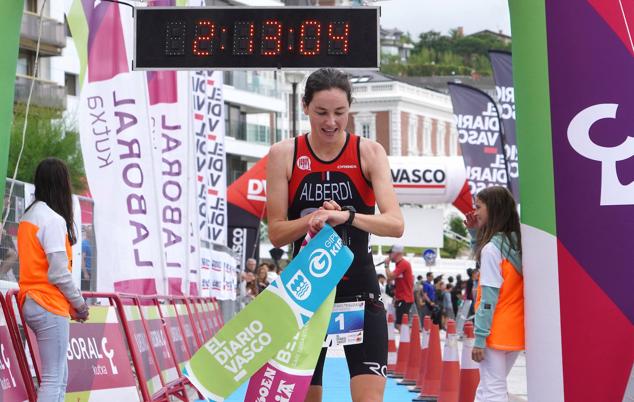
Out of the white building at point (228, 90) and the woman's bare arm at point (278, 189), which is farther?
the white building at point (228, 90)

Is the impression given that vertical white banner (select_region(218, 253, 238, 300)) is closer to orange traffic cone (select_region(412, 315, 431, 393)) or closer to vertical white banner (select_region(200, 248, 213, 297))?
vertical white banner (select_region(200, 248, 213, 297))

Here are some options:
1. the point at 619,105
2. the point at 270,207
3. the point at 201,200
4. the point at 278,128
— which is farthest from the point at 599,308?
the point at 278,128

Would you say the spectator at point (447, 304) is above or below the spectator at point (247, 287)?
below

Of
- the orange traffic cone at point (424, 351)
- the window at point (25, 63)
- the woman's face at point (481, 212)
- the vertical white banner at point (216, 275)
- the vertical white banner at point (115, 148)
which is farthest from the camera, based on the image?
the window at point (25, 63)

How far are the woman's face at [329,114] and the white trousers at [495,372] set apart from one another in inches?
115

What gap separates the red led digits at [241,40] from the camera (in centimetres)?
1068

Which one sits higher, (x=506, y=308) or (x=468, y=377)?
(x=506, y=308)

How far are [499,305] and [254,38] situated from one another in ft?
11.9

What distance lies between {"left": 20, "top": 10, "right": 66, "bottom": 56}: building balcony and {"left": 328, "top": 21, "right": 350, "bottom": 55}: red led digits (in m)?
47.8

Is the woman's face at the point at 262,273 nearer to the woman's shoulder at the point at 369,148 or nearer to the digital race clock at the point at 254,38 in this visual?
the digital race clock at the point at 254,38

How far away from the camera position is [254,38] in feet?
35.2

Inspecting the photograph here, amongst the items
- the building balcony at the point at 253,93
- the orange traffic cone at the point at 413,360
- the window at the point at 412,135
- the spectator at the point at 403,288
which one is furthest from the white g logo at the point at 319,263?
the window at the point at 412,135

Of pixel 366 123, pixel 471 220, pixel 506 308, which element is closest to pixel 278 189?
pixel 506 308

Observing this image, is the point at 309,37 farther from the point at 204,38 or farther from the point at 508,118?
the point at 508,118
